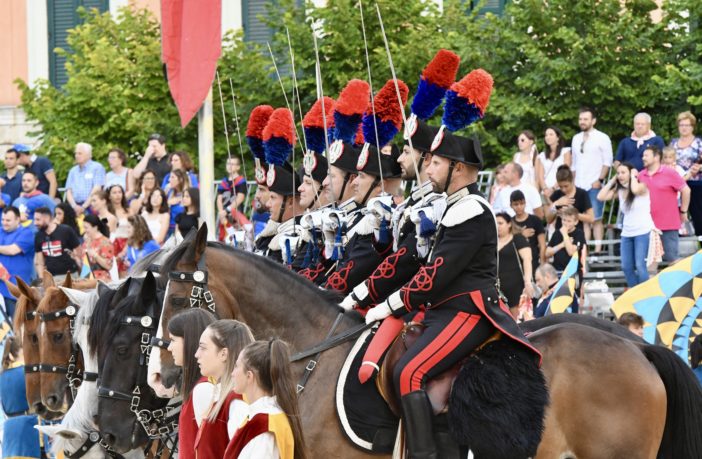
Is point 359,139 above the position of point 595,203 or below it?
above

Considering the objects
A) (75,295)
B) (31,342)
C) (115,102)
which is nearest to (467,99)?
(75,295)

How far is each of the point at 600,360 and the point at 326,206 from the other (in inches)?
102

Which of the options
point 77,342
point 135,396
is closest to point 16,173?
point 77,342

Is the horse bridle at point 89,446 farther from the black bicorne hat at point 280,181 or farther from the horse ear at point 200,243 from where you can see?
the black bicorne hat at point 280,181

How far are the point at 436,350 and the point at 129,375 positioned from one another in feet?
6.42

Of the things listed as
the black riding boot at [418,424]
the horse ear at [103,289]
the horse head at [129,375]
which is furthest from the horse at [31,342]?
the black riding boot at [418,424]

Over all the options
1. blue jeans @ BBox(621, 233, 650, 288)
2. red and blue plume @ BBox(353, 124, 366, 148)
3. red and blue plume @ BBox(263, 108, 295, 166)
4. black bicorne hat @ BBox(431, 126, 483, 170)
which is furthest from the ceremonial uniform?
blue jeans @ BBox(621, 233, 650, 288)

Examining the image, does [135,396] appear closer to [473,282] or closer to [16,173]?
[473,282]

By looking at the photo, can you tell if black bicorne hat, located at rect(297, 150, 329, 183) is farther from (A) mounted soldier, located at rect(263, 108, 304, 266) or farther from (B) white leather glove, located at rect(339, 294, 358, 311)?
(B) white leather glove, located at rect(339, 294, 358, 311)

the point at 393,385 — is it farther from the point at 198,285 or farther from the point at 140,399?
the point at 140,399

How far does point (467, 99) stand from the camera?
25.8 feet

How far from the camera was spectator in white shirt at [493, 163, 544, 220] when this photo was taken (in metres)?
15.7

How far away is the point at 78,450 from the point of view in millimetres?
8750

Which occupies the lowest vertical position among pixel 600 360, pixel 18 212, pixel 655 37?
pixel 18 212
